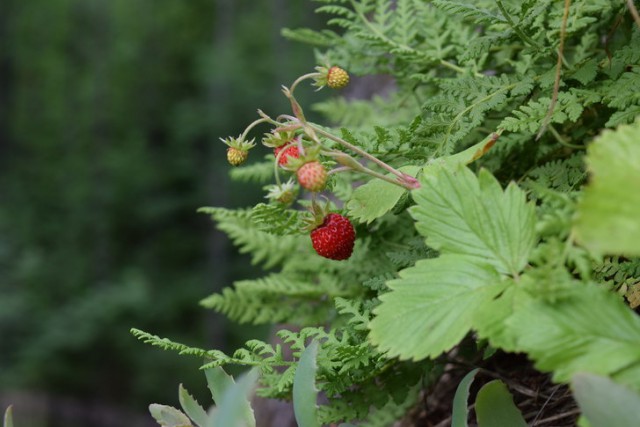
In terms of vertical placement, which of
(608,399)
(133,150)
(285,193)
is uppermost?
(285,193)

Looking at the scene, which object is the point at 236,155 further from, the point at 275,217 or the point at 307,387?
the point at 307,387

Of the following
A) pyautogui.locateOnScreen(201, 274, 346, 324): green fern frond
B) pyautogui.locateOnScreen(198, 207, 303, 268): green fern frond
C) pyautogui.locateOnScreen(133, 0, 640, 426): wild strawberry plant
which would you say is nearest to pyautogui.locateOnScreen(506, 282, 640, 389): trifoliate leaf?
pyautogui.locateOnScreen(133, 0, 640, 426): wild strawberry plant

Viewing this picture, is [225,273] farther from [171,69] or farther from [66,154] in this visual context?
[171,69]

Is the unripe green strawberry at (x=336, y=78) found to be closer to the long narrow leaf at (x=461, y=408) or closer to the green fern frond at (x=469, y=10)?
the green fern frond at (x=469, y=10)

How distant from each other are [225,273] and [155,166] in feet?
9.53

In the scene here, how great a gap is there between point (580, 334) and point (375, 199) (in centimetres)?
27

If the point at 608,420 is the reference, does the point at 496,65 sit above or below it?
above

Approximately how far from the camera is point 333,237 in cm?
70

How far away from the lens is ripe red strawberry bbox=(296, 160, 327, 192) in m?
0.60

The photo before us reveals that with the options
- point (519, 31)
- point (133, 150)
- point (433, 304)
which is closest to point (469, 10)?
point (519, 31)

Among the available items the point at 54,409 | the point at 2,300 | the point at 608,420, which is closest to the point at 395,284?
the point at 608,420

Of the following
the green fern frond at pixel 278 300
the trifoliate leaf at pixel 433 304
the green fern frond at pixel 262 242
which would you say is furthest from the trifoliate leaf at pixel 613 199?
the green fern frond at pixel 262 242

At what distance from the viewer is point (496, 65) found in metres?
0.99

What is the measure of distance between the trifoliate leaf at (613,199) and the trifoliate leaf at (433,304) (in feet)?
0.39
